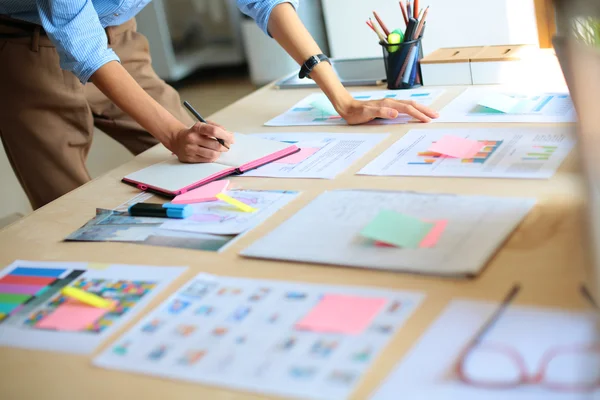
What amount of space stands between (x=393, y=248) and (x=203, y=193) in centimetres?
45

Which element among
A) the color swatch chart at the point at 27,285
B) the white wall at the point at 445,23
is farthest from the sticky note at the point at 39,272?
the white wall at the point at 445,23

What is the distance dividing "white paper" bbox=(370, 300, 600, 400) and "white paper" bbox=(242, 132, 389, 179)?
0.54 meters

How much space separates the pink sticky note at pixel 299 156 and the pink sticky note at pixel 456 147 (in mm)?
242

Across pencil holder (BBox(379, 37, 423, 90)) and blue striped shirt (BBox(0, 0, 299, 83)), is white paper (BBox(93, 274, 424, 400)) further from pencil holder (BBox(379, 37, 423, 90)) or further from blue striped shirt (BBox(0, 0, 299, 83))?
pencil holder (BBox(379, 37, 423, 90))

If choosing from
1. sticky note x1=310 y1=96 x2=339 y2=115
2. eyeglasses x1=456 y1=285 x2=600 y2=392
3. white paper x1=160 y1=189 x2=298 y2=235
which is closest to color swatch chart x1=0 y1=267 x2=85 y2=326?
white paper x1=160 y1=189 x2=298 y2=235

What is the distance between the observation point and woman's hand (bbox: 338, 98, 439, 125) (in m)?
1.47

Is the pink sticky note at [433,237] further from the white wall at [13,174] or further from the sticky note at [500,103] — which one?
the white wall at [13,174]

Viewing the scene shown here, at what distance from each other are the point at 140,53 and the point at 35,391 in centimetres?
129

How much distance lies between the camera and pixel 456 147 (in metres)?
1.28

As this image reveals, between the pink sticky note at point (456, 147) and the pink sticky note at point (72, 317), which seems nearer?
the pink sticky note at point (72, 317)

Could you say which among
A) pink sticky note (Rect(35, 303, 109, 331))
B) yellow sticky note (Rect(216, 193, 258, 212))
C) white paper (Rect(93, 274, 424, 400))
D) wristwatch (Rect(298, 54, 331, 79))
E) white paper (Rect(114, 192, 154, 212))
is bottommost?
white paper (Rect(93, 274, 424, 400))

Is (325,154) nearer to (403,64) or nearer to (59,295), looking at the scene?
(403,64)

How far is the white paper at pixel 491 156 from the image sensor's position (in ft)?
3.77

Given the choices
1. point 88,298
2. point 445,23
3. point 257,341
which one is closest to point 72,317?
point 88,298
